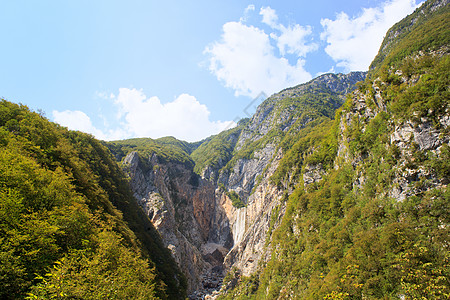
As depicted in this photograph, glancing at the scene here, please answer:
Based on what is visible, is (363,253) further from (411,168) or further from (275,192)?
(275,192)

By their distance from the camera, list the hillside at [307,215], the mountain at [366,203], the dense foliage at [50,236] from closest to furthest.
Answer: the dense foliage at [50,236]
the hillside at [307,215]
the mountain at [366,203]

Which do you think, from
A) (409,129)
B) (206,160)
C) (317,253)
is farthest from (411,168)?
(206,160)

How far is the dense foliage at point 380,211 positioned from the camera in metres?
19.4

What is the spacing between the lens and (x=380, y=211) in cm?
2616

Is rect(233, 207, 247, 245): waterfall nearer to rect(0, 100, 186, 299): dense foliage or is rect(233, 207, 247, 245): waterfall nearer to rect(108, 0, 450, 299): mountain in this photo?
rect(108, 0, 450, 299): mountain

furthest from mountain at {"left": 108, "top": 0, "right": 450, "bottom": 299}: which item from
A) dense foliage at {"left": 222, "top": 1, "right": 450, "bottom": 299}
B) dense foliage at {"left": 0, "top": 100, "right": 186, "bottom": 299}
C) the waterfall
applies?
dense foliage at {"left": 0, "top": 100, "right": 186, "bottom": 299}

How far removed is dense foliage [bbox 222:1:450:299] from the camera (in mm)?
19422

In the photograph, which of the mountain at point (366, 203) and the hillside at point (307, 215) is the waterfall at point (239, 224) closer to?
the mountain at point (366, 203)

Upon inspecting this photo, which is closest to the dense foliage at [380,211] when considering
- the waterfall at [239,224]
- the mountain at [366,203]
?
the mountain at [366,203]

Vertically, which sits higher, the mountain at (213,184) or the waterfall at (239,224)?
the mountain at (213,184)

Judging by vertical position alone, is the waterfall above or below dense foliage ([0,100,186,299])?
below

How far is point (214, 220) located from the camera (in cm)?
12506

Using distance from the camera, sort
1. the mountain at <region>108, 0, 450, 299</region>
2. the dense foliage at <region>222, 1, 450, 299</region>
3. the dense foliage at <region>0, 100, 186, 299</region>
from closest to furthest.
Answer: the dense foliage at <region>0, 100, 186, 299</region>, the dense foliage at <region>222, 1, 450, 299</region>, the mountain at <region>108, 0, 450, 299</region>

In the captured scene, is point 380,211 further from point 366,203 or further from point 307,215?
point 307,215
